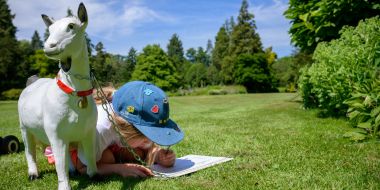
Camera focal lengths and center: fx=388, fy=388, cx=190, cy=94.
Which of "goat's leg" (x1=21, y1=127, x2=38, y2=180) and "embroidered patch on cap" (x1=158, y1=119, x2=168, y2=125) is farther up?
"embroidered patch on cap" (x1=158, y1=119, x2=168, y2=125)

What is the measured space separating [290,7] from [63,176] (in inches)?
455

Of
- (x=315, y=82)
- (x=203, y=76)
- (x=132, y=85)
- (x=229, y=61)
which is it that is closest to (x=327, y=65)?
(x=315, y=82)

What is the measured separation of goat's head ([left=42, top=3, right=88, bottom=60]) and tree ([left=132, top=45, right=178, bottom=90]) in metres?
53.6

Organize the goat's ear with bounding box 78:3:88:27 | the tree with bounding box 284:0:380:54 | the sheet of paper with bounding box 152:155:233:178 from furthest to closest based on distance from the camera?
the tree with bounding box 284:0:380:54
the sheet of paper with bounding box 152:155:233:178
the goat's ear with bounding box 78:3:88:27

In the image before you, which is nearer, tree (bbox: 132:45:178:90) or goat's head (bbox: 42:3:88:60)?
goat's head (bbox: 42:3:88:60)

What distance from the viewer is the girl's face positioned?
4058 mm

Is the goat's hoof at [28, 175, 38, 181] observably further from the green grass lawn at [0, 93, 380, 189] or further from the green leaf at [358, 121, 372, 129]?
the green leaf at [358, 121, 372, 129]

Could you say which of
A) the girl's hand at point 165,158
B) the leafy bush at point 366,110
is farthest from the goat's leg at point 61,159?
the leafy bush at point 366,110

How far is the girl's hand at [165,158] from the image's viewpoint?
433 centimetres

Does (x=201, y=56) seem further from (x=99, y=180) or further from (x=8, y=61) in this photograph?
(x=99, y=180)

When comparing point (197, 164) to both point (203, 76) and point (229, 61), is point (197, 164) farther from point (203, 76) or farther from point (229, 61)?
point (203, 76)

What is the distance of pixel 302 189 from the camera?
3.36m

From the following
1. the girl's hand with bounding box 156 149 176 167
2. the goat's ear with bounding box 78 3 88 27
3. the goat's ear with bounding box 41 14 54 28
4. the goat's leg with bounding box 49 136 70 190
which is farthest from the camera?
the girl's hand with bounding box 156 149 176 167

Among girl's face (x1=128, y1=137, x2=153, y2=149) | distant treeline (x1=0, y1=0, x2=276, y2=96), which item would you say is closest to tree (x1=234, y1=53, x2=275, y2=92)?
distant treeline (x1=0, y1=0, x2=276, y2=96)
